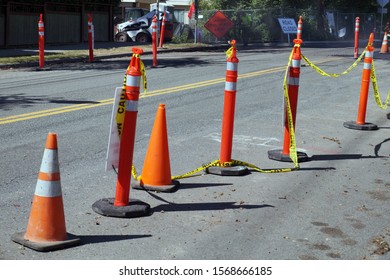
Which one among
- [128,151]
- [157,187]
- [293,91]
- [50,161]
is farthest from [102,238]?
[293,91]

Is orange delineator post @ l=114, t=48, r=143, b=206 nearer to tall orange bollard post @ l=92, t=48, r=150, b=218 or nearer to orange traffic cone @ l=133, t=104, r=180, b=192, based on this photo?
tall orange bollard post @ l=92, t=48, r=150, b=218

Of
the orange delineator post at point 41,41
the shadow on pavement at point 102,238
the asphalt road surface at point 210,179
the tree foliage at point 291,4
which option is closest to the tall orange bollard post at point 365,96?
the asphalt road surface at point 210,179

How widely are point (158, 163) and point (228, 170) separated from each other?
3.39 feet

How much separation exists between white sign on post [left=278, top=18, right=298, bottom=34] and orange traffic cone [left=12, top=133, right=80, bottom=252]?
3448cm

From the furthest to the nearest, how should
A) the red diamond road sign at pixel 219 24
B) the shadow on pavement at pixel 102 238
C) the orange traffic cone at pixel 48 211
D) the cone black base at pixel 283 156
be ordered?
the red diamond road sign at pixel 219 24 → the cone black base at pixel 283 156 → the shadow on pavement at pixel 102 238 → the orange traffic cone at pixel 48 211

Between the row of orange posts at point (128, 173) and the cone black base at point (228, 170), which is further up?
the row of orange posts at point (128, 173)

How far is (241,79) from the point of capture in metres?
17.4

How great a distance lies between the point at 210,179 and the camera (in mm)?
8000

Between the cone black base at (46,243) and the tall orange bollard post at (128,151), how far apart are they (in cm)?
79

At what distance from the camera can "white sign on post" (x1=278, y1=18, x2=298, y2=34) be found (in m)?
39.2

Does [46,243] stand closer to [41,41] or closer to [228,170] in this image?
Answer: [228,170]

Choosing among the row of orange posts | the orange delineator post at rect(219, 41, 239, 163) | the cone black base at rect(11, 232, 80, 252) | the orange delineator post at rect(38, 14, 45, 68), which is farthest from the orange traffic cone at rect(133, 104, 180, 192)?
the orange delineator post at rect(38, 14, 45, 68)

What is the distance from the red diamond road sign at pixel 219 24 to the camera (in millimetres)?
34844

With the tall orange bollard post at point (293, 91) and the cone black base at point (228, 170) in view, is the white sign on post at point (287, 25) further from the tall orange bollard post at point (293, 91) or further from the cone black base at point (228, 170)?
the cone black base at point (228, 170)
